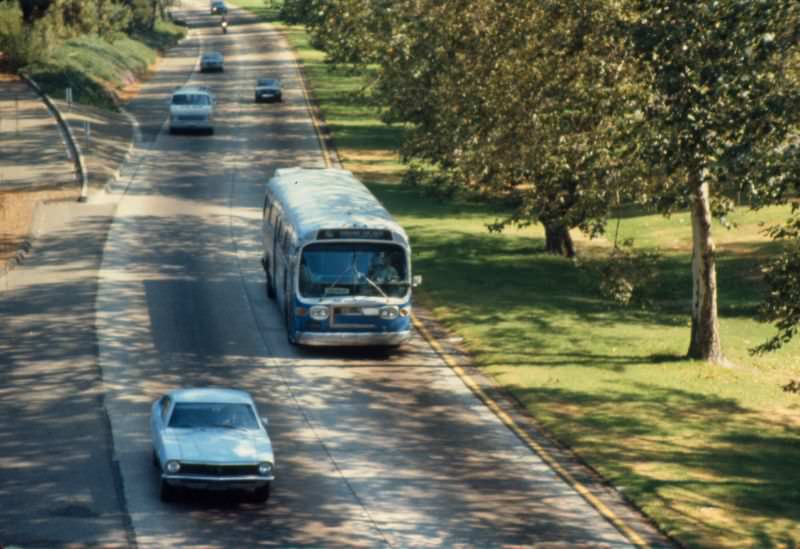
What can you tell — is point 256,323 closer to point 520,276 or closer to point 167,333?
point 167,333

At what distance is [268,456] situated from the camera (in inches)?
859

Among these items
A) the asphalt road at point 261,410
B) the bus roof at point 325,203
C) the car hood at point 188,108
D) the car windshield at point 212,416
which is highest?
the bus roof at point 325,203

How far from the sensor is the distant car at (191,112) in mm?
67125

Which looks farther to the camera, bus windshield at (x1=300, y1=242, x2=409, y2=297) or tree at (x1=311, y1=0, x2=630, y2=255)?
tree at (x1=311, y1=0, x2=630, y2=255)

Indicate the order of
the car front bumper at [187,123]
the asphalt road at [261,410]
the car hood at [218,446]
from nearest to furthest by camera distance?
the asphalt road at [261,410], the car hood at [218,446], the car front bumper at [187,123]

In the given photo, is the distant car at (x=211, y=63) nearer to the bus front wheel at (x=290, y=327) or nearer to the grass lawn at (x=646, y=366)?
the grass lawn at (x=646, y=366)

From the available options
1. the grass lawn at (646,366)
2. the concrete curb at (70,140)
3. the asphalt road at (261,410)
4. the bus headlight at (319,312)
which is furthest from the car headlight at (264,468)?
the concrete curb at (70,140)

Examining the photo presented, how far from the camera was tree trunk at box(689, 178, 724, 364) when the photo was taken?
3117 cm

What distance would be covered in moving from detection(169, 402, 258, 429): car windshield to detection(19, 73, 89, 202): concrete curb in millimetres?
27735

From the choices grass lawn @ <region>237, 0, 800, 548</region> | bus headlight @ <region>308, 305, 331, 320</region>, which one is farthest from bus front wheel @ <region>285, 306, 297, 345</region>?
grass lawn @ <region>237, 0, 800, 548</region>

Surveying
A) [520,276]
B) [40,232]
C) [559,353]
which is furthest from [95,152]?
[559,353]

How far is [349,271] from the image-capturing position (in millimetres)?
30812

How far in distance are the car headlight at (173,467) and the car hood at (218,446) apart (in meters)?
0.09

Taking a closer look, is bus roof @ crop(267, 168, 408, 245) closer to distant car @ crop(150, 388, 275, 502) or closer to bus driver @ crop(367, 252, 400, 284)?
bus driver @ crop(367, 252, 400, 284)
